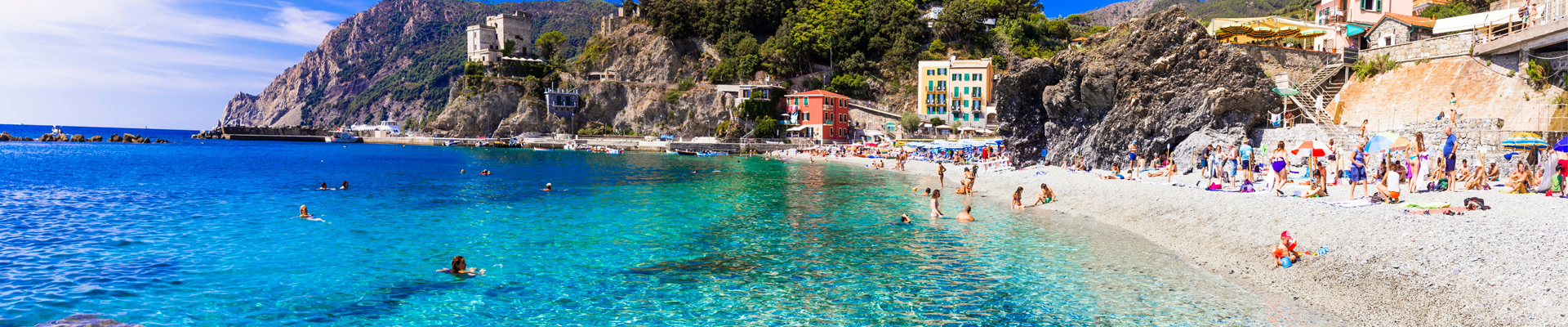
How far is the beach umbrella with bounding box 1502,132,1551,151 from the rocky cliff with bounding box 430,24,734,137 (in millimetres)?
62662

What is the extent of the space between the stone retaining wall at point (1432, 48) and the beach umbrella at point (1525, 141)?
10742 mm

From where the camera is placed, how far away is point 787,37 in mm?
78062

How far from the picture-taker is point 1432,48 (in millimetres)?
26859

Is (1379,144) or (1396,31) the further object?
(1396,31)

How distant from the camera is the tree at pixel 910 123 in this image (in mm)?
63656

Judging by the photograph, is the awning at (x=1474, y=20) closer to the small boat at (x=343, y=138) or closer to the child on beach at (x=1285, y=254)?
the child on beach at (x=1285, y=254)

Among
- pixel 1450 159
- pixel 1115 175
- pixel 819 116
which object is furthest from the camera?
pixel 819 116

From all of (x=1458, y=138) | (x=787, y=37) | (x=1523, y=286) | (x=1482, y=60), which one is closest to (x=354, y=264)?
(x=1523, y=286)

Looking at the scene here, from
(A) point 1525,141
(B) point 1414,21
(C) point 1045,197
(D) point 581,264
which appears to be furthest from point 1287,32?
(D) point 581,264

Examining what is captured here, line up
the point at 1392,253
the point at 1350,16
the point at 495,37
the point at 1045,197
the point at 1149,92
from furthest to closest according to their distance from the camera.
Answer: the point at 495,37, the point at 1350,16, the point at 1149,92, the point at 1045,197, the point at 1392,253

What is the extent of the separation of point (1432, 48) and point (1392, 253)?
23624 mm

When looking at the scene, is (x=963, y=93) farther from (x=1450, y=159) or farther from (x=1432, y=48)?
(x=1450, y=159)

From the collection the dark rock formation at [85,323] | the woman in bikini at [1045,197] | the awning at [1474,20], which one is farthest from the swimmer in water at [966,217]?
the awning at [1474,20]

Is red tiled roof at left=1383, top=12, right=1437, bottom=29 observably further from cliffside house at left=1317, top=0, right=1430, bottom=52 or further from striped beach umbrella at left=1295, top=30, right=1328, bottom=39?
striped beach umbrella at left=1295, top=30, right=1328, bottom=39
